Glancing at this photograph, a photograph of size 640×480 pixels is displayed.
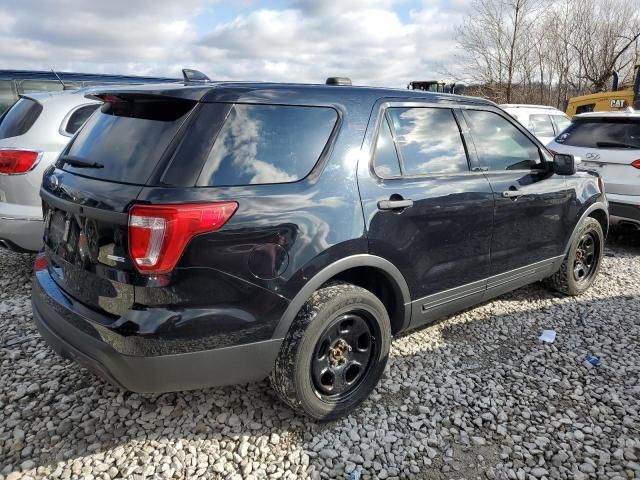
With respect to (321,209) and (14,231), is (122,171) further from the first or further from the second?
(14,231)

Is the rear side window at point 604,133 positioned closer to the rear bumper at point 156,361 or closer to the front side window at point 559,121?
the front side window at point 559,121

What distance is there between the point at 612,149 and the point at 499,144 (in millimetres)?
2940

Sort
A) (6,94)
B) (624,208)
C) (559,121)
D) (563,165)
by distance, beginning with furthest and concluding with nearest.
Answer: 1. (6,94)
2. (559,121)
3. (624,208)
4. (563,165)

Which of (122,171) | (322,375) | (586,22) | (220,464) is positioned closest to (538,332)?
(322,375)

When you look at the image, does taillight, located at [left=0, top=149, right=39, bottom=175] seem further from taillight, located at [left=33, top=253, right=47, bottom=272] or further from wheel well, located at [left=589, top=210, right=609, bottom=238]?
wheel well, located at [left=589, top=210, right=609, bottom=238]

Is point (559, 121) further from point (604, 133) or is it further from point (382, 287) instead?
point (382, 287)

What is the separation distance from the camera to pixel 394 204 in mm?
2727

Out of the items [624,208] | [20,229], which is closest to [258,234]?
[20,229]

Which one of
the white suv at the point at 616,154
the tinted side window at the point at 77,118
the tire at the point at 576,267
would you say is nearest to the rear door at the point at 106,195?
the tinted side window at the point at 77,118

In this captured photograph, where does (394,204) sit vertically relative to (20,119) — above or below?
below

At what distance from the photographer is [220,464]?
2391 mm

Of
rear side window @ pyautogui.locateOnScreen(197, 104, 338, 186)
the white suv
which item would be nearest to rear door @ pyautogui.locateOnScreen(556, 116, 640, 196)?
the white suv

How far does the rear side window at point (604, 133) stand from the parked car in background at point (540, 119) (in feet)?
9.69

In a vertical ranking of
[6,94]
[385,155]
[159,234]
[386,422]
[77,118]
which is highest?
[6,94]
